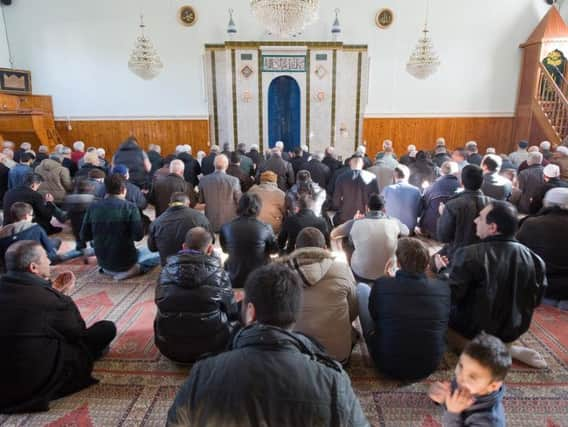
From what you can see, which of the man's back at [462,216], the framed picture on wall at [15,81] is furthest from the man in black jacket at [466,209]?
the framed picture on wall at [15,81]

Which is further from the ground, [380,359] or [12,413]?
[380,359]

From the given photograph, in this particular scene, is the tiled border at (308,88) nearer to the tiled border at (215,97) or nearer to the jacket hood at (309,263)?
the tiled border at (215,97)

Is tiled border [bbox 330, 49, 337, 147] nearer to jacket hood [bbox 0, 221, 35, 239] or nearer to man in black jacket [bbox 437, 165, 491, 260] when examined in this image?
man in black jacket [bbox 437, 165, 491, 260]

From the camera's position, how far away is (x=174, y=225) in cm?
331

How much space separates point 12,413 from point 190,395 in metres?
1.58

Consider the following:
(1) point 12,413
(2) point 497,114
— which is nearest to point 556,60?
(2) point 497,114

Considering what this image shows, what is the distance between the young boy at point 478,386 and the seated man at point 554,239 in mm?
2181

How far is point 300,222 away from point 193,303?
1489mm

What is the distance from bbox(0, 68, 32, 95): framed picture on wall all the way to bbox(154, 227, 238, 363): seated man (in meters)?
10.0

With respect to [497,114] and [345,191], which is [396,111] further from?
[345,191]

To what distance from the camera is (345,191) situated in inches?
189

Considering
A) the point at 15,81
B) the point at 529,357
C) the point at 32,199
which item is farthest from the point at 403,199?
the point at 15,81

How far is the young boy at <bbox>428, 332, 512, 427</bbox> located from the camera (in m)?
1.34

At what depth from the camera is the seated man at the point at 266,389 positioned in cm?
103
